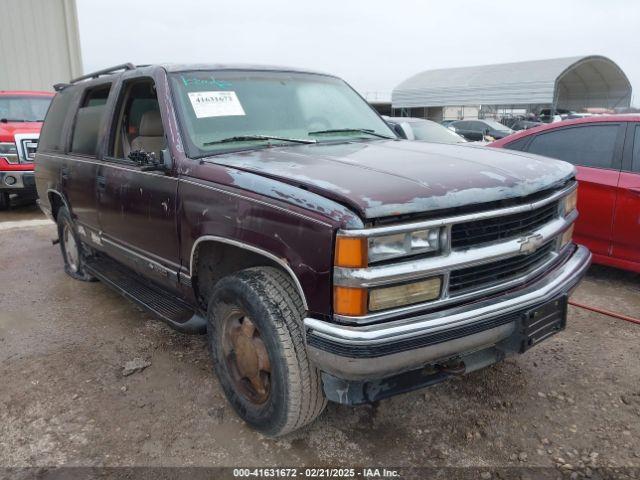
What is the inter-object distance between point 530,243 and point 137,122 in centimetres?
271

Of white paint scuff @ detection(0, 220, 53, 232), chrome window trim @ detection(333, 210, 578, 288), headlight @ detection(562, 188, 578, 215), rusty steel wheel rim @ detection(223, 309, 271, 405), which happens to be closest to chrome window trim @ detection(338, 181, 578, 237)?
chrome window trim @ detection(333, 210, 578, 288)

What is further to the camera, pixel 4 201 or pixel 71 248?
pixel 4 201

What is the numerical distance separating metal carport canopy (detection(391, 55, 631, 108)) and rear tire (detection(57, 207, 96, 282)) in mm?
28085

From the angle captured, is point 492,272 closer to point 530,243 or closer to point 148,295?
point 530,243

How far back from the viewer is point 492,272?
7.42ft

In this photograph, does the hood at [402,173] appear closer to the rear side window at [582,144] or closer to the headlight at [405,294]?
the headlight at [405,294]

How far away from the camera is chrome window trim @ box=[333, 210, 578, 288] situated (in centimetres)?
190

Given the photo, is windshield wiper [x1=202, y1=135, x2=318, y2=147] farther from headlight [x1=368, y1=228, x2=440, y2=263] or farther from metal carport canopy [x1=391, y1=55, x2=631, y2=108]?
metal carport canopy [x1=391, y1=55, x2=631, y2=108]

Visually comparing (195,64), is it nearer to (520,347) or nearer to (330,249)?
(330,249)

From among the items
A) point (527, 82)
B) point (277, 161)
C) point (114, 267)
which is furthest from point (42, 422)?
point (527, 82)

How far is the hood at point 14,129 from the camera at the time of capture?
7.82 m

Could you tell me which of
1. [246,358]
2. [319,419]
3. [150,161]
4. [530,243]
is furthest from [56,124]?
[530,243]

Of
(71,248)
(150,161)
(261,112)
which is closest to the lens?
(150,161)

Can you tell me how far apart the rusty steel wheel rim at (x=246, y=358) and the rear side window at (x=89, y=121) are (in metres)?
2.01
